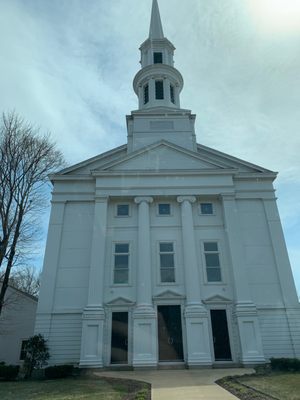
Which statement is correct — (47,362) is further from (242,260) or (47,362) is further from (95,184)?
(242,260)

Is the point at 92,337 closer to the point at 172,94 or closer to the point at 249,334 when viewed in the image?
the point at 249,334

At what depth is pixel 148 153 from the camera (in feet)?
67.8

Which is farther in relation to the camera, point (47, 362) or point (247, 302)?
point (247, 302)

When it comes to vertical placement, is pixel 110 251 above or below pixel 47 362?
above

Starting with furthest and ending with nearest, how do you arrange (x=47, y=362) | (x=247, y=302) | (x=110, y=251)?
(x=110, y=251), (x=247, y=302), (x=47, y=362)

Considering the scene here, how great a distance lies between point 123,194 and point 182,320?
792 cm

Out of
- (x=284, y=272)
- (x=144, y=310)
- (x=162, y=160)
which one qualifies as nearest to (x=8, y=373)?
(x=144, y=310)

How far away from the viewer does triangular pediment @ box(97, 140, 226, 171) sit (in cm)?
2011

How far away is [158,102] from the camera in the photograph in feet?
81.6

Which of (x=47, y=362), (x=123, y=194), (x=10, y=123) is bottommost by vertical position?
(x=47, y=362)

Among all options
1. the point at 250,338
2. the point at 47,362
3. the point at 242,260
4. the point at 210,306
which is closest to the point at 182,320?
the point at 210,306

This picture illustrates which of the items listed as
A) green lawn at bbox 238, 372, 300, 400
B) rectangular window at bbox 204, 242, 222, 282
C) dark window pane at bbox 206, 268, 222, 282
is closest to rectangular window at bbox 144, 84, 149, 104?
rectangular window at bbox 204, 242, 222, 282

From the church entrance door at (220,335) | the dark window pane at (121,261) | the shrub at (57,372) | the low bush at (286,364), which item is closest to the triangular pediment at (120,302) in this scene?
the dark window pane at (121,261)

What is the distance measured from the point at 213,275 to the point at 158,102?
14291mm
